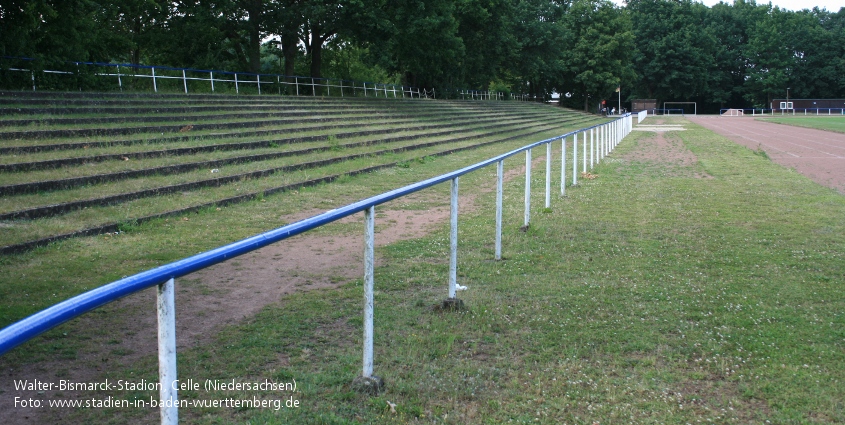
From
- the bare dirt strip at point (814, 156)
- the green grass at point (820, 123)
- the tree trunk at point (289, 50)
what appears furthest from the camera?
the green grass at point (820, 123)

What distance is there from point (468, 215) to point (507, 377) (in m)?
6.79

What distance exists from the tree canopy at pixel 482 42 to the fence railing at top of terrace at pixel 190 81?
0.54m

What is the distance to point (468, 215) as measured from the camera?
1105 centimetres

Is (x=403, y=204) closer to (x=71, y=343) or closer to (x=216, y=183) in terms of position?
(x=216, y=183)

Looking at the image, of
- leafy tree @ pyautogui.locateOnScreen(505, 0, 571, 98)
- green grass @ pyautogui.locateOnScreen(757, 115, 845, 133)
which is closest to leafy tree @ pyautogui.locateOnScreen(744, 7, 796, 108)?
Result: leafy tree @ pyautogui.locateOnScreen(505, 0, 571, 98)

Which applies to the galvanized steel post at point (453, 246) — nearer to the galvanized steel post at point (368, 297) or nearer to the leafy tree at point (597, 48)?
the galvanized steel post at point (368, 297)

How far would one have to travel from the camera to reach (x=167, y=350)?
8.02 feet

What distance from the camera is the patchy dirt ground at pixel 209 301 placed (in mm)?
4336

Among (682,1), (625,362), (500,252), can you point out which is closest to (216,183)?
(500,252)

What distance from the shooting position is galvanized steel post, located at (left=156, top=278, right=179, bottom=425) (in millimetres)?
2410

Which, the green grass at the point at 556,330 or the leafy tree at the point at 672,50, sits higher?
the leafy tree at the point at 672,50

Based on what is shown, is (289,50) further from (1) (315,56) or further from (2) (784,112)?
(2) (784,112)

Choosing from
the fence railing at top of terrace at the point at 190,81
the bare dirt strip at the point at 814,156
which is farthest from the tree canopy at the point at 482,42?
the bare dirt strip at the point at 814,156

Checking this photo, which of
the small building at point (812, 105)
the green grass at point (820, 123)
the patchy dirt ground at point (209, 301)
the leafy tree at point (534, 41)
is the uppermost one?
the leafy tree at point (534, 41)
